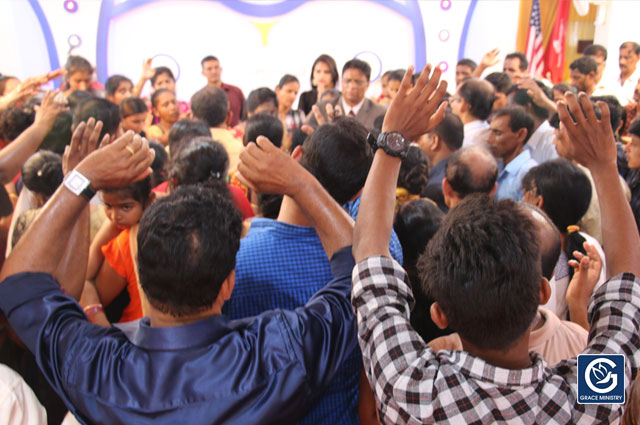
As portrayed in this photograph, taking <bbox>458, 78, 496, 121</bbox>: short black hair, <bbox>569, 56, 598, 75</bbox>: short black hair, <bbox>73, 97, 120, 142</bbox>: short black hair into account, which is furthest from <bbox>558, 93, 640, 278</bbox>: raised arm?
<bbox>569, 56, 598, 75</bbox>: short black hair

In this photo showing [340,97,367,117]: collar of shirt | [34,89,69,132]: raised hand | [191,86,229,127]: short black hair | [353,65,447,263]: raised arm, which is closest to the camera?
[353,65,447,263]: raised arm

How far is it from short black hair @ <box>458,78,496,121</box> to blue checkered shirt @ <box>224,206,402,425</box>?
2.73 meters

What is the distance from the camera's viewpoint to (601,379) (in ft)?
2.78

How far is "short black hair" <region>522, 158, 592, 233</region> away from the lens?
6.28 feet

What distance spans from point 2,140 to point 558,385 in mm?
3485

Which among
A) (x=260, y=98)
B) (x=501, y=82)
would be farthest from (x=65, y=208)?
(x=501, y=82)

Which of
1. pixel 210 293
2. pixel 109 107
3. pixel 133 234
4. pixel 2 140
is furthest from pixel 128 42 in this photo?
pixel 210 293

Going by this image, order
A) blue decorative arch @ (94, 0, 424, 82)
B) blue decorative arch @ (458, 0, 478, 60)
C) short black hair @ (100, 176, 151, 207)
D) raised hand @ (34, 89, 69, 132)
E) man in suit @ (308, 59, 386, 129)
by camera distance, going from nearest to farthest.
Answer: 1. short black hair @ (100, 176, 151, 207)
2. raised hand @ (34, 89, 69, 132)
3. man in suit @ (308, 59, 386, 129)
4. blue decorative arch @ (94, 0, 424, 82)
5. blue decorative arch @ (458, 0, 478, 60)

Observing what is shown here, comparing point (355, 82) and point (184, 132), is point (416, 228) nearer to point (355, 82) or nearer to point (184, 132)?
point (184, 132)

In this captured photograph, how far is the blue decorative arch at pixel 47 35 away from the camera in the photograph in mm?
6082

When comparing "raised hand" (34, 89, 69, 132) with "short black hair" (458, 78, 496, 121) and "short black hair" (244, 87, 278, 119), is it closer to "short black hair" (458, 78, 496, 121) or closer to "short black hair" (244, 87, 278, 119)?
"short black hair" (244, 87, 278, 119)

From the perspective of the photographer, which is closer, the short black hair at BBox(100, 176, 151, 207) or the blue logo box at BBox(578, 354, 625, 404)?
the blue logo box at BBox(578, 354, 625, 404)

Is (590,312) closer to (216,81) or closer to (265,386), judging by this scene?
(265,386)

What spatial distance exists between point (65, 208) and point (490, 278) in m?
0.88
